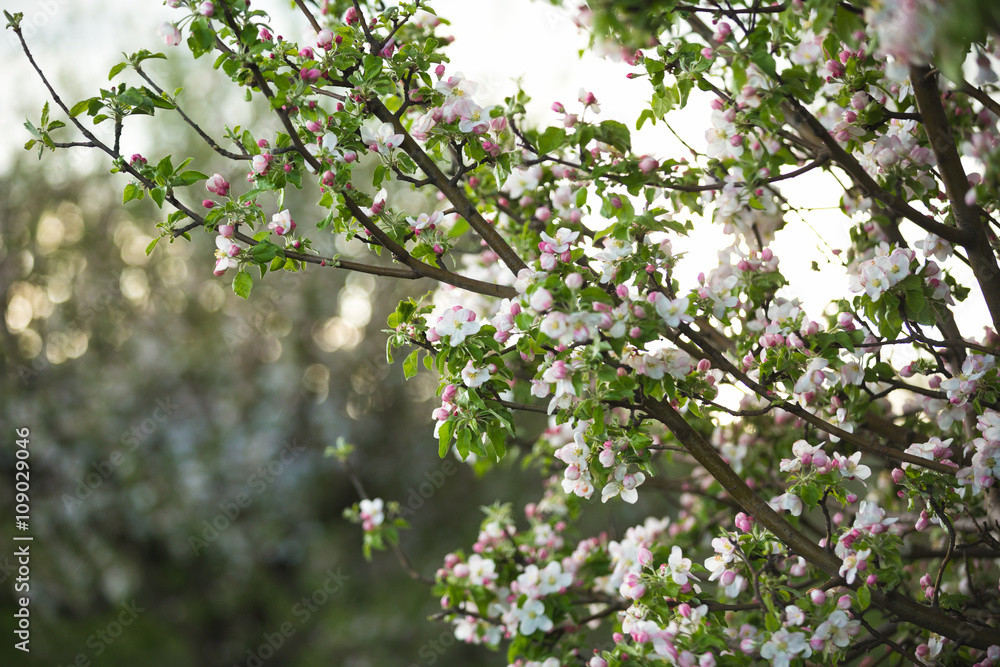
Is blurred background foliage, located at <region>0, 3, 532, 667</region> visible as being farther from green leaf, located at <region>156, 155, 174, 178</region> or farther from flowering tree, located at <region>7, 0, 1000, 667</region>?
green leaf, located at <region>156, 155, 174, 178</region>

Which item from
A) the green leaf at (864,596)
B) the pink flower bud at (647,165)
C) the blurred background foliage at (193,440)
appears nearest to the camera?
the green leaf at (864,596)

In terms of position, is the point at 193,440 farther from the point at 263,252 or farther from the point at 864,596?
the point at 864,596

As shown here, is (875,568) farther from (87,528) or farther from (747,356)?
(87,528)

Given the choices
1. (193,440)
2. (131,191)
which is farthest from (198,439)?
(131,191)

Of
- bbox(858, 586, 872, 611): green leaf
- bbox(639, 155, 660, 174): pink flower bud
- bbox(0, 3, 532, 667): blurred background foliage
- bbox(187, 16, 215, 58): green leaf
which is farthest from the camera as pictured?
bbox(0, 3, 532, 667): blurred background foliage

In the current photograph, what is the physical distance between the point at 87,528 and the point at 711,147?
4085 mm

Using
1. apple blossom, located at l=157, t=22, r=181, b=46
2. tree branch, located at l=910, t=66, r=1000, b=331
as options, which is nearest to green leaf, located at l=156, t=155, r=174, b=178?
apple blossom, located at l=157, t=22, r=181, b=46

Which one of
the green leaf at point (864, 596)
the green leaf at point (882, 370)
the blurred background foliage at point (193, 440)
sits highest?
the blurred background foliage at point (193, 440)

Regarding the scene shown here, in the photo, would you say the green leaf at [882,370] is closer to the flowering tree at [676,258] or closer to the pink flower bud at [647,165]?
the flowering tree at [676,258]

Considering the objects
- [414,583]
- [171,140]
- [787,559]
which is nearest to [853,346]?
[787,559]

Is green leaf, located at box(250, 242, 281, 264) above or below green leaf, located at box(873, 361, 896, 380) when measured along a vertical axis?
below

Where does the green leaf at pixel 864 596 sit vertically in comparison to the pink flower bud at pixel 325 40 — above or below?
below

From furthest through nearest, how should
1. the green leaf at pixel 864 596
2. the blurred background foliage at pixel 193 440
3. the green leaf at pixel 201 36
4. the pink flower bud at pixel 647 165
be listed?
1. the blurred background foliage at pixel 193 440
2. the pink flower bud at pixel 647 165
3. the green leaf at pixel 864 596
4. the green leaf at pixel 201 36

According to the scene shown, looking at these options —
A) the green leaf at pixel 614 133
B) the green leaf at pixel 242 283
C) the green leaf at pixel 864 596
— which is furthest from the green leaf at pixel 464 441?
the green leaf at pixel 864 596
